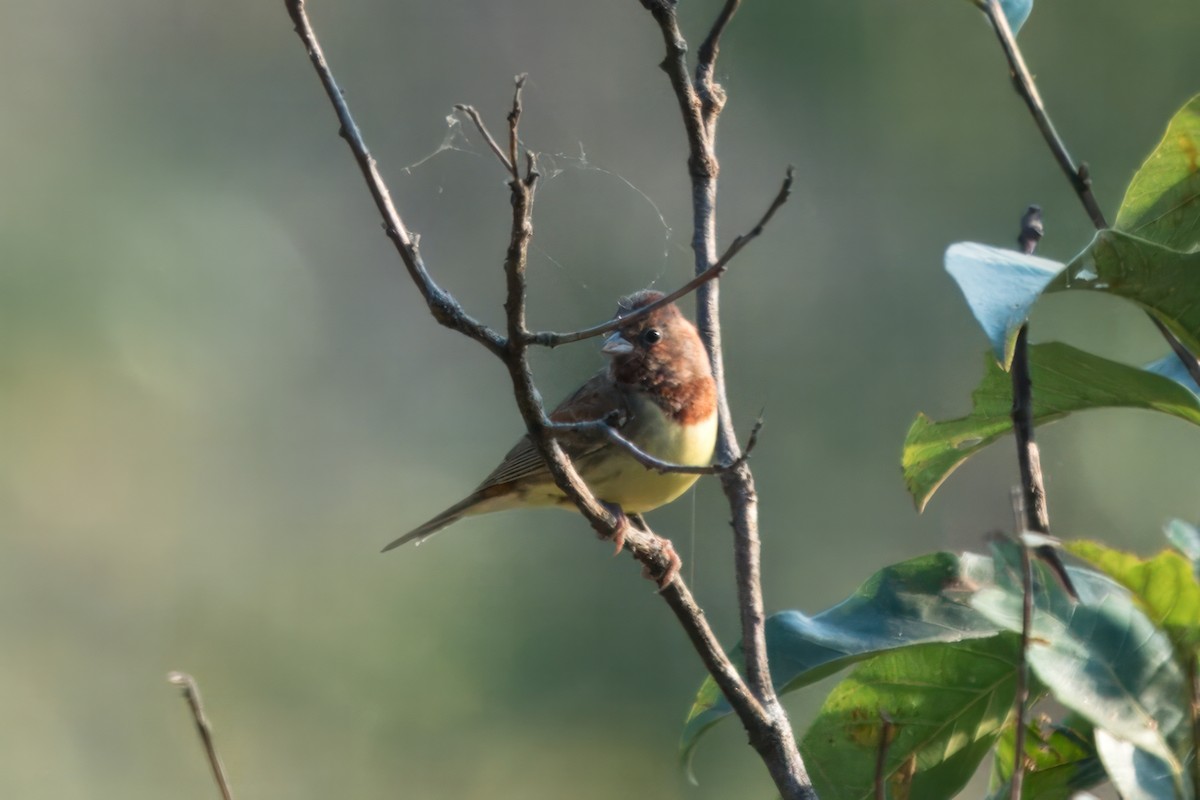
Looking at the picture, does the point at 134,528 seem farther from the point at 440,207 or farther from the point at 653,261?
the point at 653,261

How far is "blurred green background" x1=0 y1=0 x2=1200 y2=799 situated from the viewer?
7.11 meters

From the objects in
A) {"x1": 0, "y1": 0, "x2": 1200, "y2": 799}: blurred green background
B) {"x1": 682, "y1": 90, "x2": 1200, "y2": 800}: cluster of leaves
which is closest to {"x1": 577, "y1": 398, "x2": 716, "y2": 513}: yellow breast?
{"x1": 682, "y1": 90, "x2": 1200, "y2": 800}: cluster of leaves

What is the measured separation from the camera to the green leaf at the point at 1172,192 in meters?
1.81

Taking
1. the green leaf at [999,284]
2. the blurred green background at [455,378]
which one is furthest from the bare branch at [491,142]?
the blurred green background at [455,378]

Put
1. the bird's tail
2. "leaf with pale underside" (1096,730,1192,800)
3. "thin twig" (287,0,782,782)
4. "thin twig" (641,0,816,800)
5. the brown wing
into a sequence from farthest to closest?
the bird's tail
the brown wing
"thin twig" (641,0,816,800)
"thin twig" (287,0,782,782)
"leaf with pale underside" (1096,730,1192,800)

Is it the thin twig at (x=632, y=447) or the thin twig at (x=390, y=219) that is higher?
the thin twig at (x=390, y=219)

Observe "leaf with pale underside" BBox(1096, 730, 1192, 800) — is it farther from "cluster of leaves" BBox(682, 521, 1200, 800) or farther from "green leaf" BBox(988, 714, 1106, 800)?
"green leaf" BBox(988, 714, 1106, 800)

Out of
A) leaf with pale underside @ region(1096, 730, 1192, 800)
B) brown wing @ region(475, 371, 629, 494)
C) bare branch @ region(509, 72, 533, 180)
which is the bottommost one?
leaf with pale underside @ region(1096, 730, 1192, 800)

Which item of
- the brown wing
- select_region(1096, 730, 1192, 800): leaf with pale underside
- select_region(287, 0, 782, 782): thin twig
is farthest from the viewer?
the brown wing

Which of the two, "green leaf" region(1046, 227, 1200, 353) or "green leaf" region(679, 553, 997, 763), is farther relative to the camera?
"green leaf" region(679, 553, 997, 763)

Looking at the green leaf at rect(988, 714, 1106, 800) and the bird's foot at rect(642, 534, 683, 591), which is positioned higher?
the bird's foot at rect(642, 534, 683, 591)

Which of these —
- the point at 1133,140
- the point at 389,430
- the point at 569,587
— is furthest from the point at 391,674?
the point at 1133,140

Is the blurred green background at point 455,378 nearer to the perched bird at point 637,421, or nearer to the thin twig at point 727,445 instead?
the perched bird at point 637,421

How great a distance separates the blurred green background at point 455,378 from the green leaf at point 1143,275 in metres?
4.47
